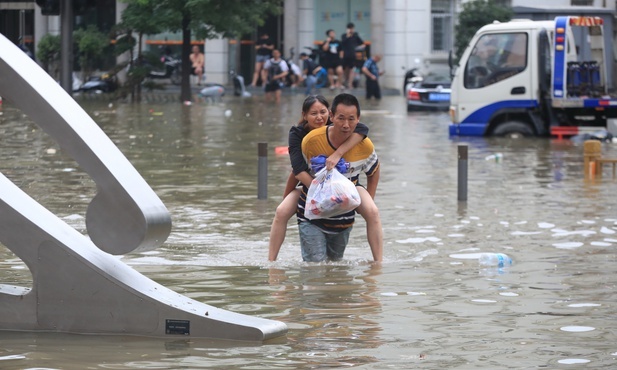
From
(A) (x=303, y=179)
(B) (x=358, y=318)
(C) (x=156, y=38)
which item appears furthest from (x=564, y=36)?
(C) (x=156, y=38)

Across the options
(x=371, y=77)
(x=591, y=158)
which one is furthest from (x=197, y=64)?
(x=591, y=158)

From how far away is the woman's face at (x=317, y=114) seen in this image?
10500 mm

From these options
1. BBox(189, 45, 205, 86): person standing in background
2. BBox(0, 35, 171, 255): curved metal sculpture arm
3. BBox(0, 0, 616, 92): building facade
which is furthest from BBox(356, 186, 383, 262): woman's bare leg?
BBox(0, 0, 616, 92): building facade

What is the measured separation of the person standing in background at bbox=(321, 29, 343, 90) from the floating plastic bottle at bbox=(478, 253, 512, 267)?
38.3 metres

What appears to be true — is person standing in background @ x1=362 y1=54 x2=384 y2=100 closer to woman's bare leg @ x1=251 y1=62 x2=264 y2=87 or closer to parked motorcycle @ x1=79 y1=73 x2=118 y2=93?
woman's bare leg @ x1=251 y1=62 x2=264 y2=87

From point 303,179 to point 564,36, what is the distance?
53.7 feet

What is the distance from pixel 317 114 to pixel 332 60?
1556 inches

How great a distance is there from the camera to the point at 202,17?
38.9 meters

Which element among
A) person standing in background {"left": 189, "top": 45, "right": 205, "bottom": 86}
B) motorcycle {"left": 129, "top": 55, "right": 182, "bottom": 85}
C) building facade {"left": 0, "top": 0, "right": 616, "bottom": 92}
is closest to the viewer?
motorcycle {"left": 129, "top": 55, "right": 182, "bottom": 85}

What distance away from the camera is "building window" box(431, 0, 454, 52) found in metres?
54.7

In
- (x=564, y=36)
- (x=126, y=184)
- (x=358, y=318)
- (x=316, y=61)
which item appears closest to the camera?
(x=126, y=184)

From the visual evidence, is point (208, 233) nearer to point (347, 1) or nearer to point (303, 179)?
point (303, 179)

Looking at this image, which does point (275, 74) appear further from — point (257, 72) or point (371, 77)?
point (257, 72)

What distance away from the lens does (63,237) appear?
7.60 metres
